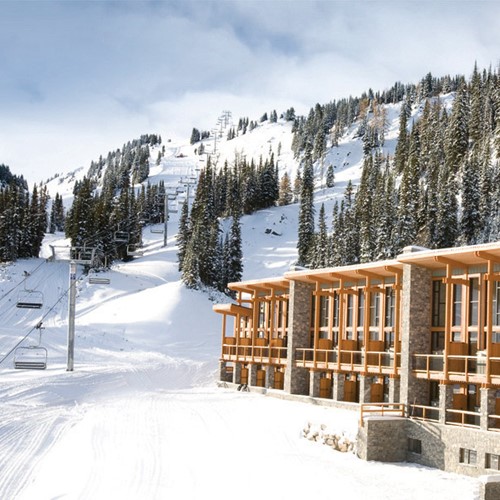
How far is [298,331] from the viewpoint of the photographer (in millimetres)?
34062

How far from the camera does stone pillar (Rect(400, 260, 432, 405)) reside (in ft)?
78.6

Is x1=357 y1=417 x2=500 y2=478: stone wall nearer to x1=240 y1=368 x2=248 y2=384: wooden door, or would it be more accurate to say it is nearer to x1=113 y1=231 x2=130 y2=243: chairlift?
x1=240 y1=368 x2=248 y2=384: wooden door

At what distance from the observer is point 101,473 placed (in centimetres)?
1825

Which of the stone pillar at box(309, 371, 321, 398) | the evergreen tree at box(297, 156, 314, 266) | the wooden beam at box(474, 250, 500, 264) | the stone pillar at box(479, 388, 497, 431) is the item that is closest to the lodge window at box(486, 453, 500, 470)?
the stone pillar at box(479, 388, 497, 431)

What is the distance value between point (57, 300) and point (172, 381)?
2367 centimetres

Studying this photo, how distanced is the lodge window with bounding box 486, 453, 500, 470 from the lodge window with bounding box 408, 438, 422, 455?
2.74 m

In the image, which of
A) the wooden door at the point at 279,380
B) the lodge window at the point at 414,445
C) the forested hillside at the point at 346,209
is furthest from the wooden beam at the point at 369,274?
the forested hillside at the point at 346,209

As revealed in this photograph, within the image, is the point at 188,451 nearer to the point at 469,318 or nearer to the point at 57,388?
the point at 469,318

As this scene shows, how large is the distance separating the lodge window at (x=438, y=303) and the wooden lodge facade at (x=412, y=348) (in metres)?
0.04

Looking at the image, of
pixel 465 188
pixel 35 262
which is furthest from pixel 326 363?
pixel 35 262

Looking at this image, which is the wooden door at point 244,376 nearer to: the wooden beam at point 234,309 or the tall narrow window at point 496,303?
the wooden beam at point 234,309

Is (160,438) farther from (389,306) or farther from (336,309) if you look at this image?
(336,309)

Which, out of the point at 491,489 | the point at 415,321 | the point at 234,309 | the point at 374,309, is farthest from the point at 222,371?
the point at 491,489

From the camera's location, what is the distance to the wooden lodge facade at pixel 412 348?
21.1m
